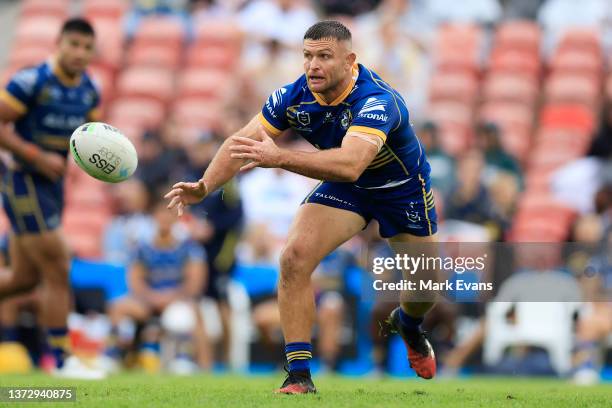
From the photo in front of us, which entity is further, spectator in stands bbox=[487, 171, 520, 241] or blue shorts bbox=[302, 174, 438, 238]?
spectator in stands bbox=[487, 171, 520, 241]

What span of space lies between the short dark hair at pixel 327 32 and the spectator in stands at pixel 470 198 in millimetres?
7063

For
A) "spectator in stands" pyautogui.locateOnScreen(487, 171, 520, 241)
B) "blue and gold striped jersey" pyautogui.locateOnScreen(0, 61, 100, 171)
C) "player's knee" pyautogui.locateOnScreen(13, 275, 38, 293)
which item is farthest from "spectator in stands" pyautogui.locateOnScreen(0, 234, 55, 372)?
"spectator in stands" pyautogui.locateOnScreen(487, 171, 520, 241)

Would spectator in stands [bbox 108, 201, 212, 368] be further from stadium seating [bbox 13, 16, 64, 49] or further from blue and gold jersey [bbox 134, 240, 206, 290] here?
stadium seating [bbox 13, 16, 64, 49]

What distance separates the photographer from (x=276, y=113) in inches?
325

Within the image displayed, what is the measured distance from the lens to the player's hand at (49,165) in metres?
10.6

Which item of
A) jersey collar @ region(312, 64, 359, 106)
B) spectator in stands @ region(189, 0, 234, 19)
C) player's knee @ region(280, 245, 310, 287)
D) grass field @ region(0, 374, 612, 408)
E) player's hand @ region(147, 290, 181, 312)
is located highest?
spectator in stands @ region(189, 0, 234, 19)

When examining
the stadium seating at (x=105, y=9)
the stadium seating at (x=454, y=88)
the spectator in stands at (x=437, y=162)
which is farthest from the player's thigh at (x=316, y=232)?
the stadium seating at (x=105, y=9)

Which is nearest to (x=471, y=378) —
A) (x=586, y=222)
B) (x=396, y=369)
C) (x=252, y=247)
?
(x=396, y=369)

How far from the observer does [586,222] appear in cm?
1401

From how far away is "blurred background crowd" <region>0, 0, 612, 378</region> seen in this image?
46.5 feet

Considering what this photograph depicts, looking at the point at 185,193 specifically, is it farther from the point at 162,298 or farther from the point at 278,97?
the point at 162,298

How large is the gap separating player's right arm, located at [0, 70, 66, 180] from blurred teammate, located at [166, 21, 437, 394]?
3074 mm

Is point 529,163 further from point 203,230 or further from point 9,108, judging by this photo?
point 9,108

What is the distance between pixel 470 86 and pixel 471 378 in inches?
242
